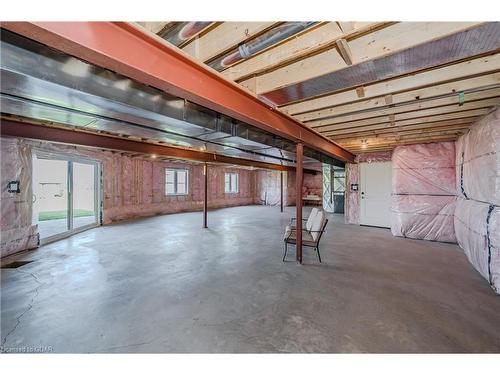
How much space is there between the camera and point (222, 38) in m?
1.49

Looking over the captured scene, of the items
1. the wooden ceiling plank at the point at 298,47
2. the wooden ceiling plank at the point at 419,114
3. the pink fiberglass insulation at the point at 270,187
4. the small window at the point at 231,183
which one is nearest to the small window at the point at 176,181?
the small window at the point at 231,183

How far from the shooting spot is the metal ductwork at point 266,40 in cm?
124

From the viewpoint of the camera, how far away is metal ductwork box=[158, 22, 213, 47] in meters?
1.26

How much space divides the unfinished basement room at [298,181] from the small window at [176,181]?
385cm

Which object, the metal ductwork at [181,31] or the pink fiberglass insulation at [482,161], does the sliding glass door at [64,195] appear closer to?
the metal ductwork at [181,31]

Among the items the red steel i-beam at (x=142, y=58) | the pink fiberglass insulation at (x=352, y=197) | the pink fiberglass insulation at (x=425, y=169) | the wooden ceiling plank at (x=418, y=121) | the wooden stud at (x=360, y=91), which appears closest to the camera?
the red steel i-beam at (x=142, y=58)

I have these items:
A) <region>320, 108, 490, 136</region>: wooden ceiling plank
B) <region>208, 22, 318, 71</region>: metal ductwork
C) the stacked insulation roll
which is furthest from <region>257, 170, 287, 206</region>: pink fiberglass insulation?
<region>208, 22, 318, 71</region>: metal ductwork

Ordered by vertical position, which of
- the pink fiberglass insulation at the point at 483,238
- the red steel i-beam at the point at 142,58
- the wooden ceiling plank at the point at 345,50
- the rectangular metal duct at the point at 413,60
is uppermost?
the wooden ceiling plank at the point at 345,50

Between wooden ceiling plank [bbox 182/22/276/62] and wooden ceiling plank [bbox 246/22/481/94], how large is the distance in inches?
24.9

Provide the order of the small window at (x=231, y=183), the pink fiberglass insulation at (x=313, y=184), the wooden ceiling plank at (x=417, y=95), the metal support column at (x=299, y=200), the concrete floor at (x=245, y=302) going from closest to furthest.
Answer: the concrete floor at (x=245, y=302) < the wooden ceiling plank at (x=417, y=95) < the metal support column at (x=299, y=200) < the small window at (x=231, y=183) < the pink fiberglass insulation at (x=313, y=184)

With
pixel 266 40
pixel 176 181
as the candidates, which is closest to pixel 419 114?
pixel 266 40

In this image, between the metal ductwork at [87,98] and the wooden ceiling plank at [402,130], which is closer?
the metal ductwork at [87,98]

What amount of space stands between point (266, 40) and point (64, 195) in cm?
1126

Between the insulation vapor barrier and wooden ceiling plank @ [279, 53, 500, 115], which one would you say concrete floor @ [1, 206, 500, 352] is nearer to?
the insulation vapor barrier
